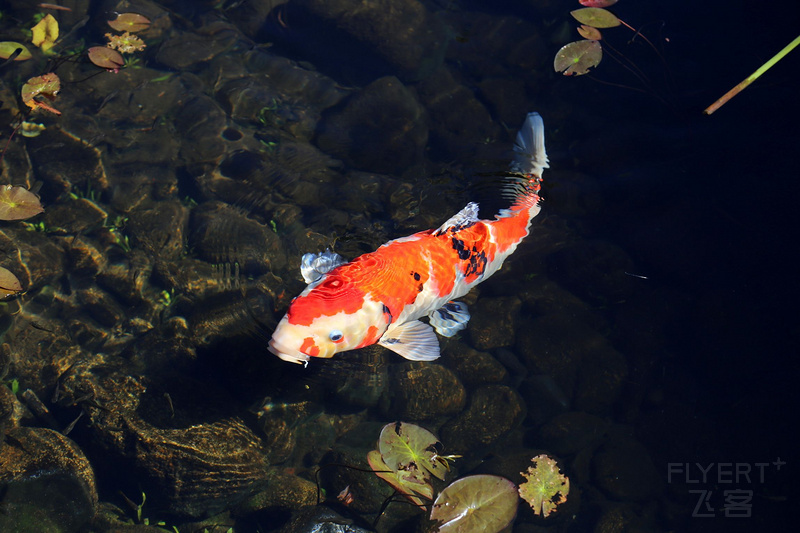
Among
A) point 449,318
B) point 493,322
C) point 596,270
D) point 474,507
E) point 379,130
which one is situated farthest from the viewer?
point 379,130

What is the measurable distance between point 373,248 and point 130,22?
517 centimetres

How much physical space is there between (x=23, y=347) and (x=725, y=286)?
7537 millimetres

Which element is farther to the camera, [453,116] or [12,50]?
[453,116]

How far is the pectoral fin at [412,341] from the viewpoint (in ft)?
13.8

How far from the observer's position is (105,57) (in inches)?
252

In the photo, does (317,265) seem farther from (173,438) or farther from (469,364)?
(469,364)

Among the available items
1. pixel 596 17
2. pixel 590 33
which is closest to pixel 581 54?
pixel 590 33

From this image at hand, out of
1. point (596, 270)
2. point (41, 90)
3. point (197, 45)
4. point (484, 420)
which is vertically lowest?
point (484, 420)

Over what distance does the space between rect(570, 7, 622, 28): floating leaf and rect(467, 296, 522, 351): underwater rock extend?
3853mm

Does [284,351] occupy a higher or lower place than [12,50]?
lower

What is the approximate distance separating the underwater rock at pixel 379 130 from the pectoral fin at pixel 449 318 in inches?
76.8

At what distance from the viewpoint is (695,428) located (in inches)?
210

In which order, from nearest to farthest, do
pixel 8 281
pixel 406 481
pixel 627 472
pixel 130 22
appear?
pixel 406 481
pixel 8 281
pixel 627 472
pixel 130 22

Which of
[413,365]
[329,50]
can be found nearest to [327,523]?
[413,365]
